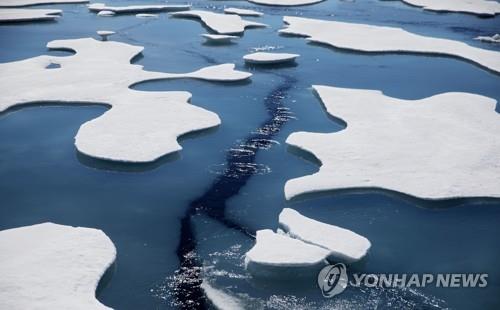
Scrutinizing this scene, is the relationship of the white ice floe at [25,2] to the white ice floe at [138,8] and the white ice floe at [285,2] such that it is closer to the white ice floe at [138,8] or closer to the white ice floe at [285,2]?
the white ice floe at [138,8]

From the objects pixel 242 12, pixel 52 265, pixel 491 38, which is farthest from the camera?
pixel 242 12

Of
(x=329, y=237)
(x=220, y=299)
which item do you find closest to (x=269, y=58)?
(x=329, y=237)

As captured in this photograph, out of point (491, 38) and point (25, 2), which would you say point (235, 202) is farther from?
point (25, 2)

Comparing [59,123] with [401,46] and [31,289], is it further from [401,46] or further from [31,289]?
[401,46]

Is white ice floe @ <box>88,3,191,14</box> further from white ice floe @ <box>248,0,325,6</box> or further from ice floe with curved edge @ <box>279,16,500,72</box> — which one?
ice floe with curved edge @ <box>279,16,500,72</box>

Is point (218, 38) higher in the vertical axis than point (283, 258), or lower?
higher

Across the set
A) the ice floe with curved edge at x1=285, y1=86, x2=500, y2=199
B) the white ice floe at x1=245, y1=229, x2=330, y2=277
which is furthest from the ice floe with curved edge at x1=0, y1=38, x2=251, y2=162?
the white ice floe at x1=245, y1=229, x2=330, y2=277
